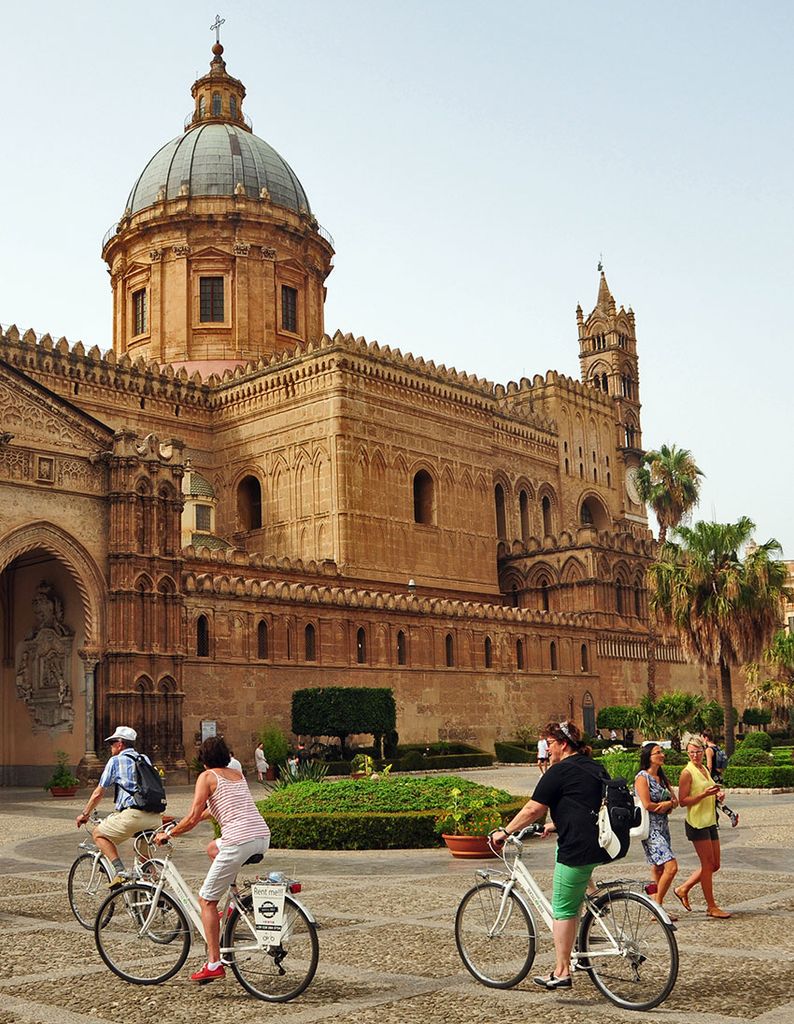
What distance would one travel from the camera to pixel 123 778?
33.9 feet

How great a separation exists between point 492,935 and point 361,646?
31.4 metres

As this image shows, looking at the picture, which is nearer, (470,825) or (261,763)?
(470,825)

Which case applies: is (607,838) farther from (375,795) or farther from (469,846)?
(375,795)

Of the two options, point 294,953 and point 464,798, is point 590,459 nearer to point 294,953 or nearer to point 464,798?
point 464,798

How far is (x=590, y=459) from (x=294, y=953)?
55.1m

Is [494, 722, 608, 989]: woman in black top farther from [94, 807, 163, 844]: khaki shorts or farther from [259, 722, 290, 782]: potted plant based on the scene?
[259, 722, 290, 782]: potted plant

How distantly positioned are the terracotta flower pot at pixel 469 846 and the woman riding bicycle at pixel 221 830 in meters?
7.46

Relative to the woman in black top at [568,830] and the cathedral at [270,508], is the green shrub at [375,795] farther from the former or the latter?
the cathedral at [270,508]

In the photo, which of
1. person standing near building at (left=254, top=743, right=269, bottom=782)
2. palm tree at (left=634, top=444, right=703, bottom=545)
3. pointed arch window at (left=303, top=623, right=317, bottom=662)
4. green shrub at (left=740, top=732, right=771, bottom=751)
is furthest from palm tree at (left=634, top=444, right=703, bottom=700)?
person standing near building at (left=254, top=743, right=269, bottom=782)

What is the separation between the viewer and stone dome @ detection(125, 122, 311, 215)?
54844 mm

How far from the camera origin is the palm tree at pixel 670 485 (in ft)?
184

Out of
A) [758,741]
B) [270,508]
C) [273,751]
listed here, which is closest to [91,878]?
[273,751]

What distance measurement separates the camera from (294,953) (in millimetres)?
7586

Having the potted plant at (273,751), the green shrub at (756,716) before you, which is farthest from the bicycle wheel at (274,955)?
the green shrub at (756,716)
